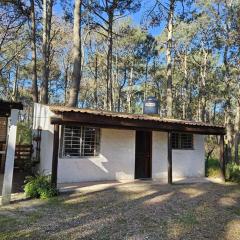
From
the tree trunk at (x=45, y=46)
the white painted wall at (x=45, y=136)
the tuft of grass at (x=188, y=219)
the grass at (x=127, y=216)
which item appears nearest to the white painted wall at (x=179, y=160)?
the grass at (x=127, y=216)

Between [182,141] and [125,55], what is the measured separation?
71.9 ft

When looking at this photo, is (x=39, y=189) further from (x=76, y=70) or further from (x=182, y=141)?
(x=76, y=70)

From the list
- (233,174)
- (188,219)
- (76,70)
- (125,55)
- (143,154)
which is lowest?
(188,219)

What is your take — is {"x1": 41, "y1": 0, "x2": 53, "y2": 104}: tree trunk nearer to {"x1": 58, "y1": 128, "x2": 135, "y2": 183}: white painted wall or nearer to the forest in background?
the forest in background

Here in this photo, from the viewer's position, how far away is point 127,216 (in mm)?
6699

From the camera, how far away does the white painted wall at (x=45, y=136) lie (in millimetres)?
10421

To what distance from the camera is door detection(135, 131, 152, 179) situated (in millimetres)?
12211

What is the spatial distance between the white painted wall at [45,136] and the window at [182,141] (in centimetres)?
516

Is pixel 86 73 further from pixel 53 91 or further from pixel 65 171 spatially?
pixel 65 171

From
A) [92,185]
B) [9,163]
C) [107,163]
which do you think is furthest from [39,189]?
[107,163]

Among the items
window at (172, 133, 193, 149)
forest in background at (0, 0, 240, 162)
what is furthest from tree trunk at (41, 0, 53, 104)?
window at (172, 133, 193, 149)

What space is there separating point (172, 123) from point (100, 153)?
2.79 meters

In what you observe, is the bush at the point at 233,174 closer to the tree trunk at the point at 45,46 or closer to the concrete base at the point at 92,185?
the concrete base at the point at 92,185

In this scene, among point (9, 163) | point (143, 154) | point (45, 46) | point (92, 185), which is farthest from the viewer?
point (45, 46)
